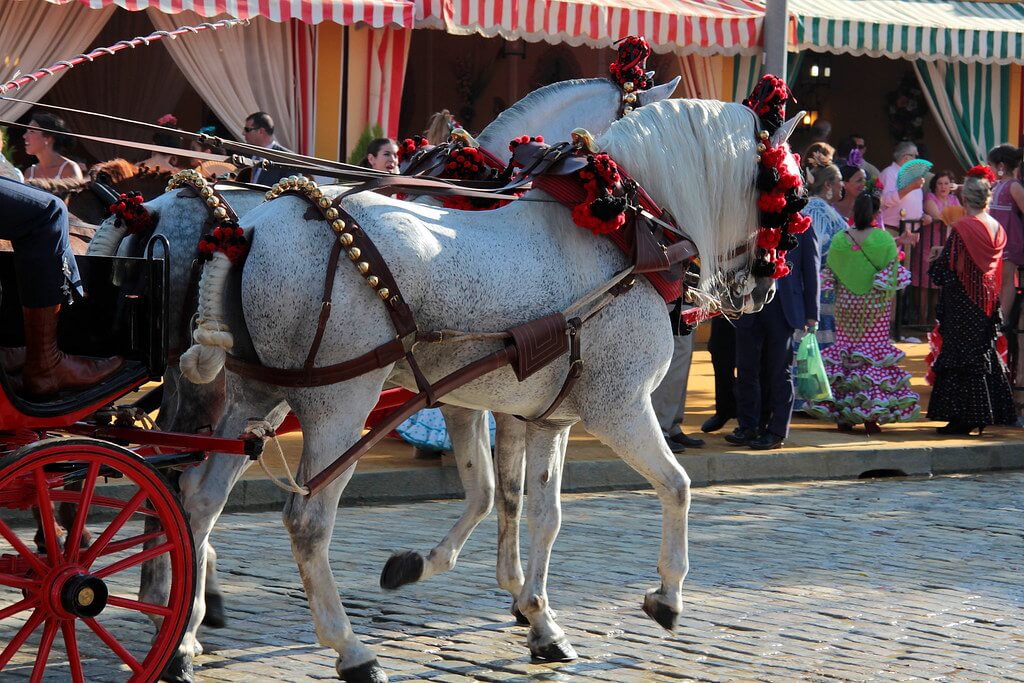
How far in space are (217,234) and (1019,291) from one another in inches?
347

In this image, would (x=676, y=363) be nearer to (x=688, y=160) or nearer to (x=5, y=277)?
(x=688, y=160)

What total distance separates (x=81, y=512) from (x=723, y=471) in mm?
5982

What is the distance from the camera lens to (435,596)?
6598 mm

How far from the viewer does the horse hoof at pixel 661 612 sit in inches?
226

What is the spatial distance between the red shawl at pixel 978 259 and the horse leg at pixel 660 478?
6.34m

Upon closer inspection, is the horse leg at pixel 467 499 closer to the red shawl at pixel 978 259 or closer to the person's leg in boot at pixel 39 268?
the person's leg in boot at pixel 39 268

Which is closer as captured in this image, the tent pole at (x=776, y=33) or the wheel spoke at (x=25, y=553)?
the wheel spoke at (x=25, y=553)

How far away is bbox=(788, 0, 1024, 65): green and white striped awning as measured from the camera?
1669 cm

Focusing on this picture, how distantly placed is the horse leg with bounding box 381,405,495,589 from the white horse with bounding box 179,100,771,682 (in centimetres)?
32

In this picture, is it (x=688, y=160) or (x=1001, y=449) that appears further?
(x=1001, y=449)

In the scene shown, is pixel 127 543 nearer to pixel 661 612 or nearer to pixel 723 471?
pixel 661 612

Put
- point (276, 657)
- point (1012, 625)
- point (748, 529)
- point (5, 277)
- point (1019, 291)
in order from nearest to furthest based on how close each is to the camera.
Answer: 1. point (5, 277)
2. point (276, 657)
3. point (1012, 625)
4. point (748, 529)
5. point (1019, 291)

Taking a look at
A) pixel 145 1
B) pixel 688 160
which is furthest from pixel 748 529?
pixel 145 1

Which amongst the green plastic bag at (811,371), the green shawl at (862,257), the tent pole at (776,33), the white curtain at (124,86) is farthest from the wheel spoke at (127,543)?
the white curtain at (124,86)
